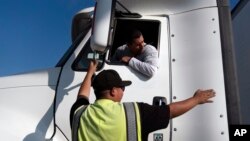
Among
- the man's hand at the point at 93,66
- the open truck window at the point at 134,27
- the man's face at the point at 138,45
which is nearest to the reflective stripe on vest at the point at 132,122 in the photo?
the man's hand at the point at 93,66

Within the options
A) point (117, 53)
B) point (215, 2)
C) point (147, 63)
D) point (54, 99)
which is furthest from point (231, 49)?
point (54, 99)

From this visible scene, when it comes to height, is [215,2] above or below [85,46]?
above

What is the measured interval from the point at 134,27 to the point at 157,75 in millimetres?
626

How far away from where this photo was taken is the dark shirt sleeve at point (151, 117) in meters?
2.76

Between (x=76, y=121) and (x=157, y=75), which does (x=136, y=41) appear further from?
(x=76, y=121)

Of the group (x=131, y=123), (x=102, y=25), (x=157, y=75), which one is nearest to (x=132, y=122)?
(x=131, y=123)

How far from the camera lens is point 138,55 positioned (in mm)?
4102

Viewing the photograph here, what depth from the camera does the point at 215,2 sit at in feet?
13.4

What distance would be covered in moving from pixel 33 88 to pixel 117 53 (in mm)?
807

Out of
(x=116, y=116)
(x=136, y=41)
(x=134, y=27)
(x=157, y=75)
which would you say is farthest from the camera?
(x=134, y=27)

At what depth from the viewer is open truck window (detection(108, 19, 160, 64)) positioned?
4.20 meters

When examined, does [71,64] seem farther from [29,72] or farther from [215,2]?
[215,2]

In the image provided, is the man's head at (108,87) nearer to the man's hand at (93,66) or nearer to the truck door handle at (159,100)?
the man's hand at (93,66)

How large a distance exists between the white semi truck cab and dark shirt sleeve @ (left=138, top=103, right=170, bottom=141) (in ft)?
2.67
